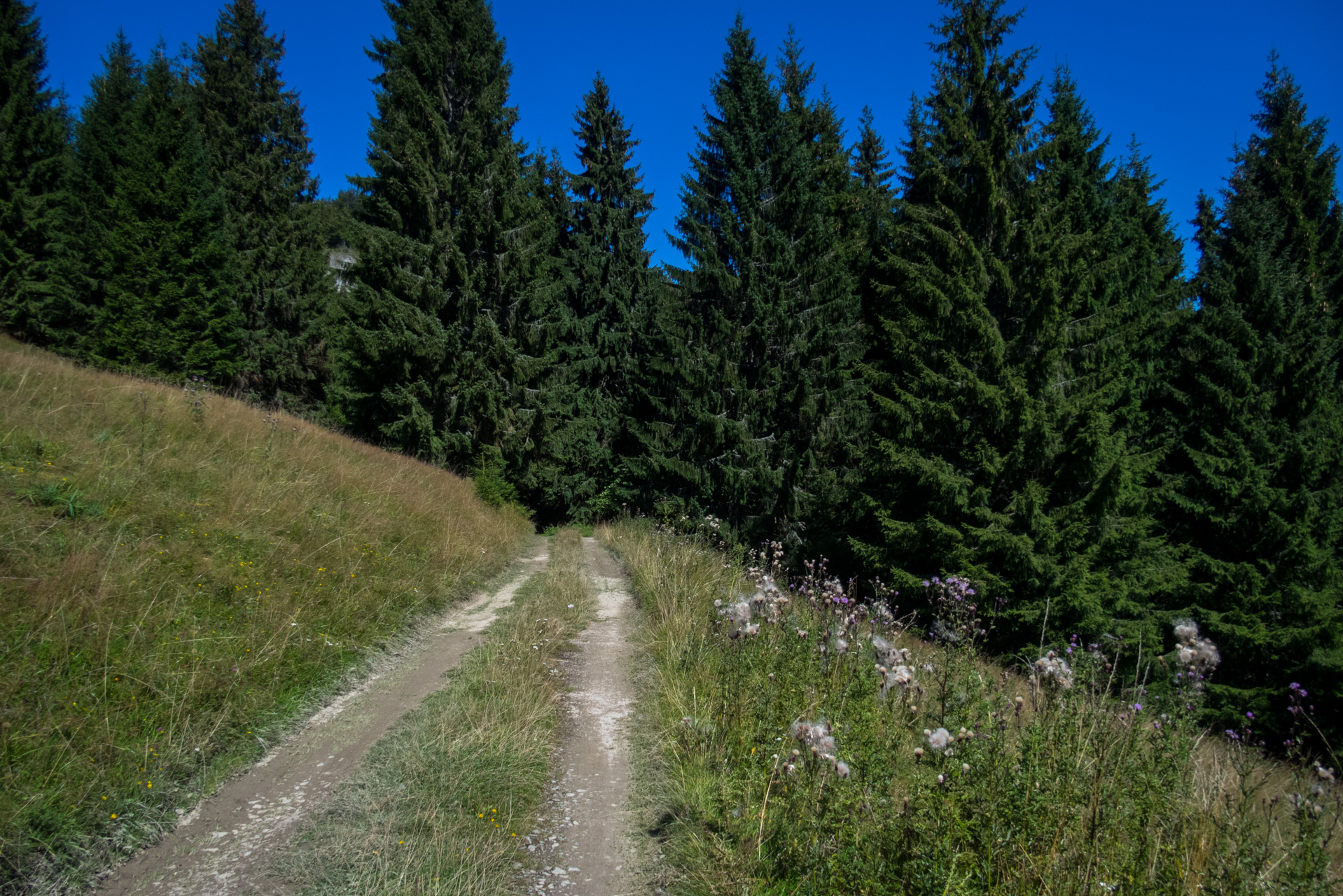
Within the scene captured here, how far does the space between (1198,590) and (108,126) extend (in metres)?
36.3

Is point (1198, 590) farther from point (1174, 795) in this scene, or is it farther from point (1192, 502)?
point (1174, 795)

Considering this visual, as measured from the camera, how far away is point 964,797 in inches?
105

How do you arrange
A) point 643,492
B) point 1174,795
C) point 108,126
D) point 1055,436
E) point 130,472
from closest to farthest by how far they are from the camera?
point 1174,795 < point 130,472 < point 1055,436 < point 108,126 < point 643,492

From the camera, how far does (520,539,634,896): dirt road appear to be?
9.81 ft

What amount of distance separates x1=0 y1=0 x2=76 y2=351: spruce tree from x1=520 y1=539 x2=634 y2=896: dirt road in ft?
72.9

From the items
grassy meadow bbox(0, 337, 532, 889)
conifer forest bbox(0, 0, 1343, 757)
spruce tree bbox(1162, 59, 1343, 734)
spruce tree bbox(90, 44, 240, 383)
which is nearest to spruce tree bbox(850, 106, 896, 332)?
conifer forest bbox(0, 0, 1343, 757)

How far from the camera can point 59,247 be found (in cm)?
1873

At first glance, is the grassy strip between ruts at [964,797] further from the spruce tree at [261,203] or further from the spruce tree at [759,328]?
the spruce tree at [261,203]

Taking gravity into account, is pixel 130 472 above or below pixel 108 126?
below

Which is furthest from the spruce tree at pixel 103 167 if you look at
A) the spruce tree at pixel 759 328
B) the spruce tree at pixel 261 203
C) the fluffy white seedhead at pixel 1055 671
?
the fluffy white seedhead at pixel 1055 671

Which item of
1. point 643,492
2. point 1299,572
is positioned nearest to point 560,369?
point 643,492

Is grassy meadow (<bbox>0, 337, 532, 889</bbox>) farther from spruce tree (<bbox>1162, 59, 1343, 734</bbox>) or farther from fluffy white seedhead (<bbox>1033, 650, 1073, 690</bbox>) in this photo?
spruce tree (<bbox>1162, 59, 1343, 734</bbox>)

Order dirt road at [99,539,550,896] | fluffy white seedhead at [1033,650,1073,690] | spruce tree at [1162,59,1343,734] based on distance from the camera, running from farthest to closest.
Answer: spruce tree at [1162,59,1343,734]
fluffy white seedhead at [1033,650,1073,690]
dirt road at [99,539,550,896]

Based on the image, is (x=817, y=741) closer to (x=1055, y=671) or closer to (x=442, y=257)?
(x=1055, y=671)
